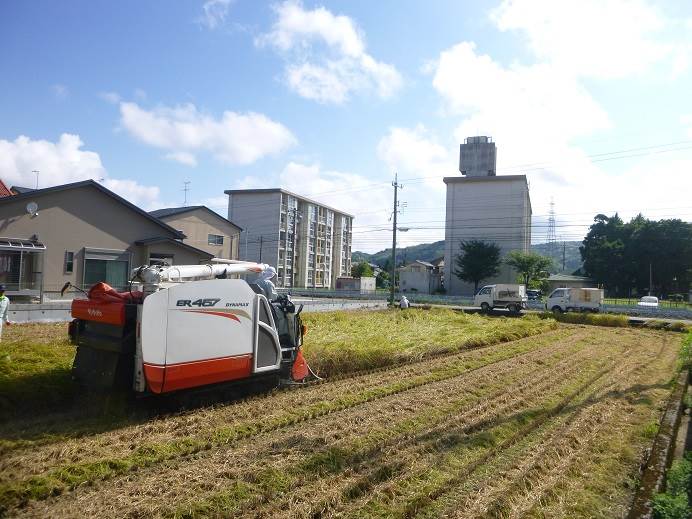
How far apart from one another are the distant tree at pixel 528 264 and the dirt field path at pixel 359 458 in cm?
4817

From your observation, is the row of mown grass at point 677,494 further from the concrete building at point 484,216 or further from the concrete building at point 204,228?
the concrete building at point 484,216

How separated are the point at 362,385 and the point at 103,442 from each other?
15.0ft

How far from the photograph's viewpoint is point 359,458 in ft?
17.0

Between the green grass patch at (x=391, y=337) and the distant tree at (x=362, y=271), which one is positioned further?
the distant tree at (x=362, y=271)

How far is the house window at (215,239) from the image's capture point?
40.1 metres

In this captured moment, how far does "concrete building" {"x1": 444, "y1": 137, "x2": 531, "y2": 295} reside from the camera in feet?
196

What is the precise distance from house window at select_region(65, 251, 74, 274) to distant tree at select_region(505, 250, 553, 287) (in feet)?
151

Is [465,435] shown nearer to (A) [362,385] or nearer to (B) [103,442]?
(A) [362,385]

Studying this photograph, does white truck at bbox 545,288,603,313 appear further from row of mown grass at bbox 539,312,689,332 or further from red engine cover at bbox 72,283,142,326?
red engine cover at bbox 72,283,142,326

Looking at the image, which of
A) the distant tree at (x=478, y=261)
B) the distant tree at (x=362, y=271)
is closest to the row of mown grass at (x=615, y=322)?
the distant tree at (x=478, y=261)

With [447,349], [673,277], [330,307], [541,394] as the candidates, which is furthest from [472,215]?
[541,394]

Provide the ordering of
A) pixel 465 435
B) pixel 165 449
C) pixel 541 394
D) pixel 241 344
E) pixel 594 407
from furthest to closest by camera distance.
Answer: pixel 541 394 → pixel 594 407 → pixel 241 344 → pixel 465 435 → pixel 165 449

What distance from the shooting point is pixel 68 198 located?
75.4 feet

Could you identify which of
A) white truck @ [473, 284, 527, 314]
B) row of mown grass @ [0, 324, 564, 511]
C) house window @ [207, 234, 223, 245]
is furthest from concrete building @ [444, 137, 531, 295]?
row of mown grass @ [0, 324, 564, 511]
